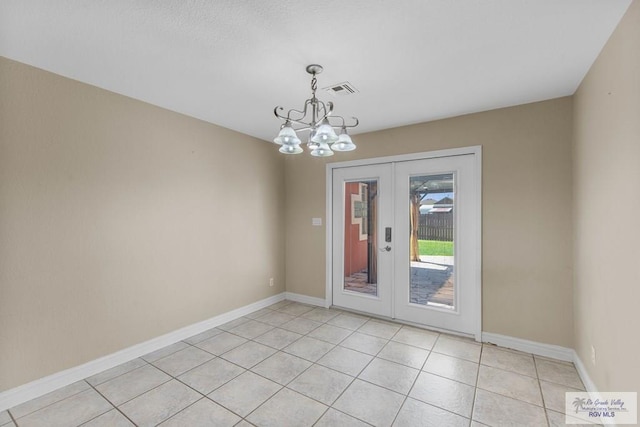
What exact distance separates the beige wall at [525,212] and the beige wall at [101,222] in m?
2.90

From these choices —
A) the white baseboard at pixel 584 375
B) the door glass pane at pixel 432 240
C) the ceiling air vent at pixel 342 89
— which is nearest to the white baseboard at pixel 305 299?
the door glass pane at pixel 432 240

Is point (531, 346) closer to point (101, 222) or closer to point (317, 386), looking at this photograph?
point (317, 386)

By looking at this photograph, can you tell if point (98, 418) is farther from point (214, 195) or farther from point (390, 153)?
point (390, 153)

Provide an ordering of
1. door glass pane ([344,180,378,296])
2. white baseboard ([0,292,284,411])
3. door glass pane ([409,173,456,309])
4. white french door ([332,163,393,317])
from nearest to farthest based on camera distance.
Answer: white baseboard ([0,292,284,411]), door glass pane ([409,173,456,309]), white french door ([332,163,393,317]), door glass pane ([344,180,378,296])

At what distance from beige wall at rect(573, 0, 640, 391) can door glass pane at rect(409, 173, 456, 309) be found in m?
1.16

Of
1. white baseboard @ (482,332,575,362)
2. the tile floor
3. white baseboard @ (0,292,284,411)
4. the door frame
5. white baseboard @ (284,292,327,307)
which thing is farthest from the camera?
white baseboard @ (284,292,327,307)

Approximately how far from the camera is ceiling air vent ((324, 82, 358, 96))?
2529mm

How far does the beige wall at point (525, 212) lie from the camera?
276 centimetres

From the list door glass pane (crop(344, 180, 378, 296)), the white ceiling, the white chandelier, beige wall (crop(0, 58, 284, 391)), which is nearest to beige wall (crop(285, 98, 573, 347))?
the white ceiling

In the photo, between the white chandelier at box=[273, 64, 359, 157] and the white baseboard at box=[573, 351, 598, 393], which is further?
the white baseboard at box=[573, 351, 598, 393]

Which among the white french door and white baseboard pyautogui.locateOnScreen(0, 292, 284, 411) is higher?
the white french door

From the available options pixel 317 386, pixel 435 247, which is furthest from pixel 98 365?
pixel 435 247

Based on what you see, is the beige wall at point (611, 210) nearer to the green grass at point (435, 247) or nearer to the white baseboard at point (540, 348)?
the white baseboard at point (540, 348)

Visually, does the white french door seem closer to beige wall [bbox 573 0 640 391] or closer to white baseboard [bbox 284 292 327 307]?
white baseboard [bbox 284 292 327 307]
